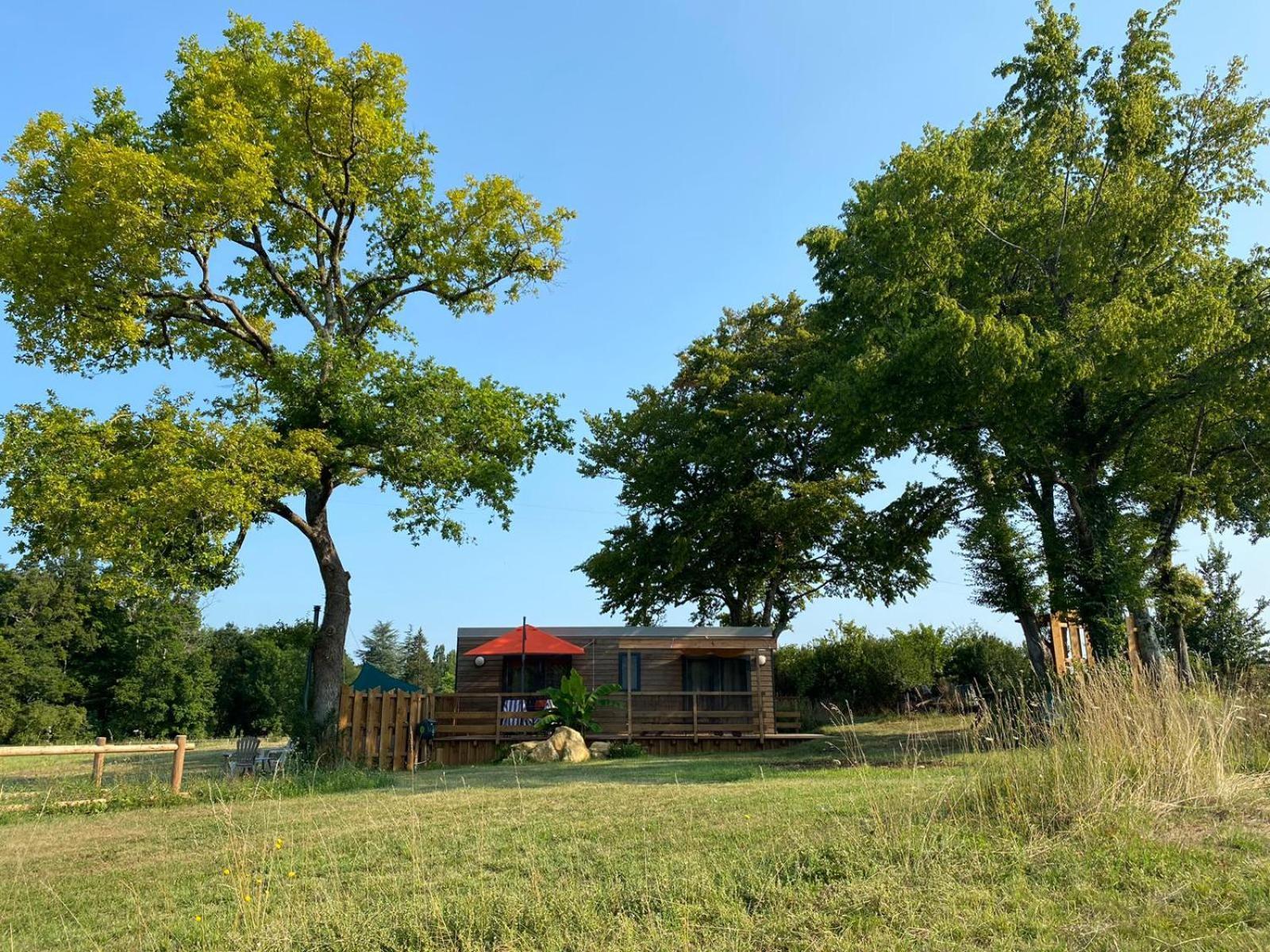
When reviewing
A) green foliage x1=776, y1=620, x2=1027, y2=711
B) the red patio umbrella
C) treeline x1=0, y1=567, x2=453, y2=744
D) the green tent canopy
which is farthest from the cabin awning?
treeline x1=0, y1=567, x2=453, y2=744

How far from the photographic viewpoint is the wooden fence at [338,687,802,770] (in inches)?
591

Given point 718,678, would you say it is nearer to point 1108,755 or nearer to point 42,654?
point 1108,755

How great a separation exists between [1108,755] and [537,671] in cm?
1542

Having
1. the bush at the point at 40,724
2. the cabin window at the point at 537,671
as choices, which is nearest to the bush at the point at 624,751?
the cabin window at the point at 537,671

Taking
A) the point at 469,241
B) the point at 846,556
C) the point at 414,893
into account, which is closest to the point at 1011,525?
the point at 846,556

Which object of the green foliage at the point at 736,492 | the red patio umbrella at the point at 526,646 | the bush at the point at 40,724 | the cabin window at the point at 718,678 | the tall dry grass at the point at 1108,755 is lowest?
the bush at the point at 40,724

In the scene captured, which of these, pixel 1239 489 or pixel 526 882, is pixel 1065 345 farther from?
pixel 526 882

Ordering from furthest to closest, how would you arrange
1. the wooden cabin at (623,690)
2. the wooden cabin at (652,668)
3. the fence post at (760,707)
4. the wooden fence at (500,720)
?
the wooden cabin at (652,668) → the fence post at (760,707) → the wooden cabin at (623,690) → the wooden fence at (500,720)

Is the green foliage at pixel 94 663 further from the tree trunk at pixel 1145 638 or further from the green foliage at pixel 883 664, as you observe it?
the tree trunk at pixel 1145 638

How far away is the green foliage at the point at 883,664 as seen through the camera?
25.7 meters

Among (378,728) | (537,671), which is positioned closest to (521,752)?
(378,728)

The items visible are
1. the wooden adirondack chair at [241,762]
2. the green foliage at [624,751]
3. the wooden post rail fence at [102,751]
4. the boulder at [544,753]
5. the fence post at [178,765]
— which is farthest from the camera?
the green foliage at [624,751]

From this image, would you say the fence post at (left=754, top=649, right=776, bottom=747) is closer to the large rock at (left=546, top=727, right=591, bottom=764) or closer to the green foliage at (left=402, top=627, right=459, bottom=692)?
the large rock at (left=546, top=727, right=591, bottom=764)

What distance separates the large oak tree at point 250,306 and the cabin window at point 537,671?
153 inches
